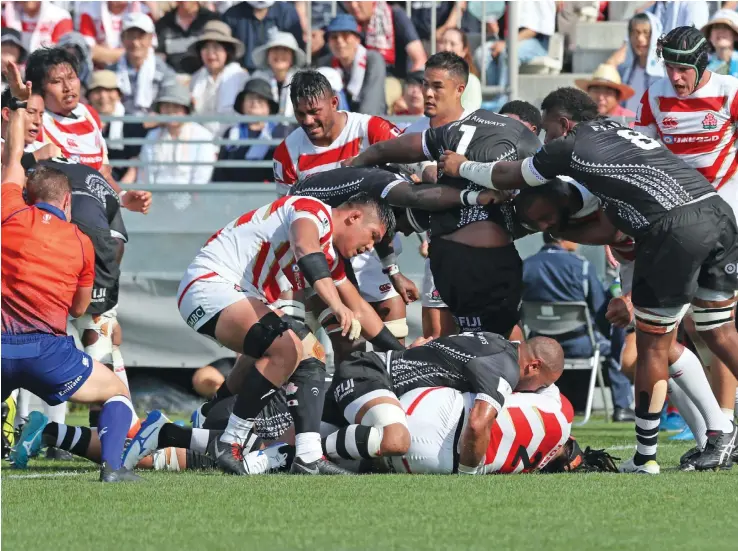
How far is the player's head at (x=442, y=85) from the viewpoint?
27.4ft

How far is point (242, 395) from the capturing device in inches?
273

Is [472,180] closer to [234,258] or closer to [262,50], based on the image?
[234,258]

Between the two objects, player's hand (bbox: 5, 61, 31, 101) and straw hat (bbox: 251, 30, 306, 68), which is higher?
player's hand (bbox: 5, 61, 31, 101)

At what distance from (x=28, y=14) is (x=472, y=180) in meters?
9.01

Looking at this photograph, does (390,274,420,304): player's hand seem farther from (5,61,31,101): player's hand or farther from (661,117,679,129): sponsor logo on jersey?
(5,61,31,101): player's hand

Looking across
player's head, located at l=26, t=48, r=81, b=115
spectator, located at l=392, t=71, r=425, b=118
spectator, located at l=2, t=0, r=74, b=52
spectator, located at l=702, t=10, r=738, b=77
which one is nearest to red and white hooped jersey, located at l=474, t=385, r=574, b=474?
player's head, located at l=26, t=48, r=81, b=115

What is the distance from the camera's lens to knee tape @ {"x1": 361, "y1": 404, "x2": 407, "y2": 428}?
6724 mm

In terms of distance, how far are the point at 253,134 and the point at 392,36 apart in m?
1.87

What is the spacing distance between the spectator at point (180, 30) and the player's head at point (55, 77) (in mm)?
5303

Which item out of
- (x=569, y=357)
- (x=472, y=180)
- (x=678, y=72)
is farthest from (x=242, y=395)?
(x=569, y=357)

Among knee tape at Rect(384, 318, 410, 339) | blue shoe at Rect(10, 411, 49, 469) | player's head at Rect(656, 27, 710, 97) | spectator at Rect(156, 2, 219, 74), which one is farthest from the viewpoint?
spectator at Rect(156, 2, 219, 74)

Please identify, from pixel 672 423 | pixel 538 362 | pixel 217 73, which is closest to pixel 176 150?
pixel 217 73

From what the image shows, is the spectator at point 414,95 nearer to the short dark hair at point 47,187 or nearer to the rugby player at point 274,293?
the rugby player at point 274,293

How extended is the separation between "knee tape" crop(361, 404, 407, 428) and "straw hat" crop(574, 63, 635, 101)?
603 centimetres
